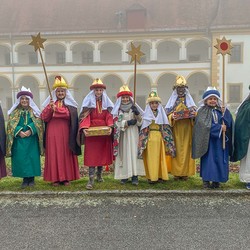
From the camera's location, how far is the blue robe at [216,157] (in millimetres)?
5355

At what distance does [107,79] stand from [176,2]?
960cm

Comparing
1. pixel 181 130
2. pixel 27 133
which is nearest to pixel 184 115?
pixel 181 130

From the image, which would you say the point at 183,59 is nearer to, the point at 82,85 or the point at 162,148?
the point at 82,85

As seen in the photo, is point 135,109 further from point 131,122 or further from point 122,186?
point 122,186

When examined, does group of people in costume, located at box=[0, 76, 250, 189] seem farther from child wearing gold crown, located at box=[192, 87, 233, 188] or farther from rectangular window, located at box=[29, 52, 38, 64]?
rectangular window, located at box=[29, 52, 38, 64]

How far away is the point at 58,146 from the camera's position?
18.2 ft

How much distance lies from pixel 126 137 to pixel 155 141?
18.9 inches

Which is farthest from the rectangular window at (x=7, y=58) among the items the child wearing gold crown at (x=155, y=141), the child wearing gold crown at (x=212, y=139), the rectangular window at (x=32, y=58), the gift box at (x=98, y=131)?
the child wearing gold crown at (x=212, y=139)

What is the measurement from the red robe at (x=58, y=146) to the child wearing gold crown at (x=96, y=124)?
260 mm

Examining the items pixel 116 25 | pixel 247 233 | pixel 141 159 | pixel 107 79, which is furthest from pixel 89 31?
pixel 247 233

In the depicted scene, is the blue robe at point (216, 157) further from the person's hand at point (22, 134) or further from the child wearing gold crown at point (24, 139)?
A: the person's hand at point (22, 134)

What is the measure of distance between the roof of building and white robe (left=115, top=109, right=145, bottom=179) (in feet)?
81.8

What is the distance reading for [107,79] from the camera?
30.3 m

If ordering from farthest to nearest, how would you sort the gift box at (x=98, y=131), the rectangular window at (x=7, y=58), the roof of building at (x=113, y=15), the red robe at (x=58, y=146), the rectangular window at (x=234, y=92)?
the rectangular window at (x=7, y=58) < the roof of building at (x=113, y=15) < the rectangular window at (x=234, y=92) < the red robe at (x=58, y=146) < the gift box at (x=98, y=131)
